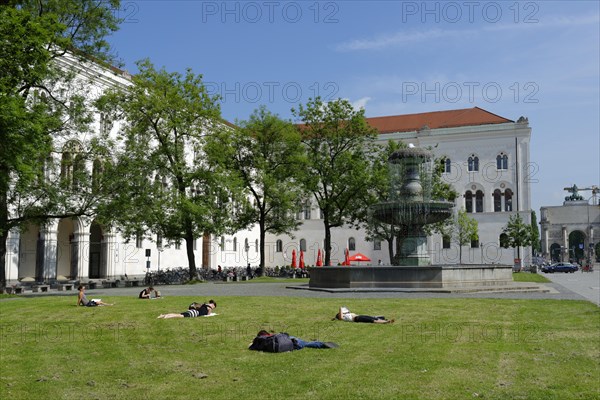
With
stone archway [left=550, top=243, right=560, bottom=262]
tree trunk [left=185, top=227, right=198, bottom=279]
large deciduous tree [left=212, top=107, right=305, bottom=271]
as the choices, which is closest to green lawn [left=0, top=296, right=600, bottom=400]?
tree trunk [left=185, top=227, right=198, bottom=279]

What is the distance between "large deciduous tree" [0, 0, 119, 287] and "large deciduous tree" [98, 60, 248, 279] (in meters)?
4.57

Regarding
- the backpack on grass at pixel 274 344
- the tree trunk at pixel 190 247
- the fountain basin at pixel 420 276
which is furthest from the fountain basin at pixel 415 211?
the backpack on grass at pixel 274 344

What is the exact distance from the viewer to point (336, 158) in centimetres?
4803

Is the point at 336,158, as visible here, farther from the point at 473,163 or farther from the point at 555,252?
the point at 555,252

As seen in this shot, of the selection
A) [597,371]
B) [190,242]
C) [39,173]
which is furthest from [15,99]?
[597,371]

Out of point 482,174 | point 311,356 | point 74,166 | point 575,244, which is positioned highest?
point 482,174

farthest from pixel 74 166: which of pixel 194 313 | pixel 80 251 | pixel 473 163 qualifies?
pixel 473 163

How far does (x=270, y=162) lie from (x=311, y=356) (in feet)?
124

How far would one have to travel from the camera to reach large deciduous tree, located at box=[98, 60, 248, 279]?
35.8 m

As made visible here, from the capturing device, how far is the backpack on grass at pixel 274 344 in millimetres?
11148

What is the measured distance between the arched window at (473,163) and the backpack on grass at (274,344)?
220 ft

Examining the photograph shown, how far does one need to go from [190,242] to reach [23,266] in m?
14.5

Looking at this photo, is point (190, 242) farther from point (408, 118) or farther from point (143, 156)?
point (408, 118)

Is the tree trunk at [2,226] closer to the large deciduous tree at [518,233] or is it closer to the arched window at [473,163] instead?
the large deciduous tree at [518,233]
